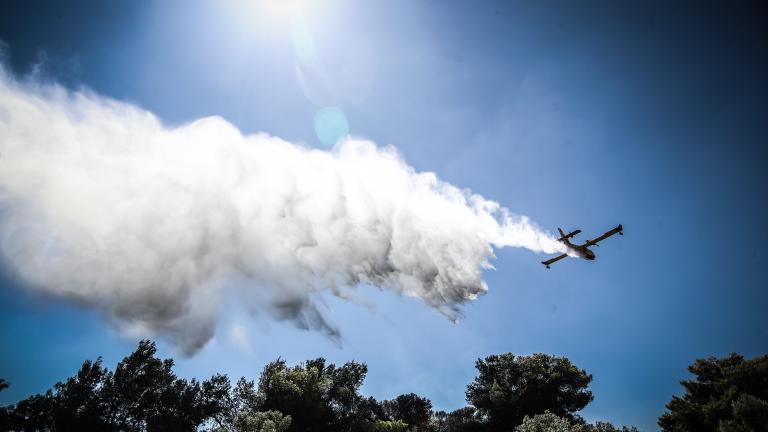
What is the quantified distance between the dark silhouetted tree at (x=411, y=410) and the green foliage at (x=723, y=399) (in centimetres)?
3184

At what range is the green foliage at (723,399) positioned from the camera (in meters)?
20.7

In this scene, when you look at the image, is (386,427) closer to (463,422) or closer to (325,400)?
(325,400)

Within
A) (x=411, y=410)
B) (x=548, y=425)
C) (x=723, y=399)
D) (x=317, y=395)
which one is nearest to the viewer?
(x=723, y=399)

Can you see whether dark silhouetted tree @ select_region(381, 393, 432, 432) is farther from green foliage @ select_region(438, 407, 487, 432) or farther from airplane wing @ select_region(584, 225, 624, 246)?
airplane wing @ select_region(584, 225, 624, 246)

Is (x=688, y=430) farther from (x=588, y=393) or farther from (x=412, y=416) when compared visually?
(x=412, y=416)

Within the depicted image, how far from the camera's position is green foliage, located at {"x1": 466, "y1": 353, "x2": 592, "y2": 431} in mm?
42969

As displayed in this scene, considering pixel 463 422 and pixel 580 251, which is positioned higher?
→ pixel 580 251

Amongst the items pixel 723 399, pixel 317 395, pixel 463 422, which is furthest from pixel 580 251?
pixel 463 422

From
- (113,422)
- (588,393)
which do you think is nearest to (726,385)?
(588,393)

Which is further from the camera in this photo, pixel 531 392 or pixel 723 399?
pixel 531 392

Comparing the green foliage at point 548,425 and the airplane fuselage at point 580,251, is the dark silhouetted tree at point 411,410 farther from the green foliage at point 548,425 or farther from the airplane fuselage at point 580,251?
the airplane fuselage at point 580,251

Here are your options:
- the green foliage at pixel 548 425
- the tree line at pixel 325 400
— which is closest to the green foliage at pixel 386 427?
the tree line at pixel 325 400

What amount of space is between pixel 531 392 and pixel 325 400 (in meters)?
27.4

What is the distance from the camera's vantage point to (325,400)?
37688 mm
